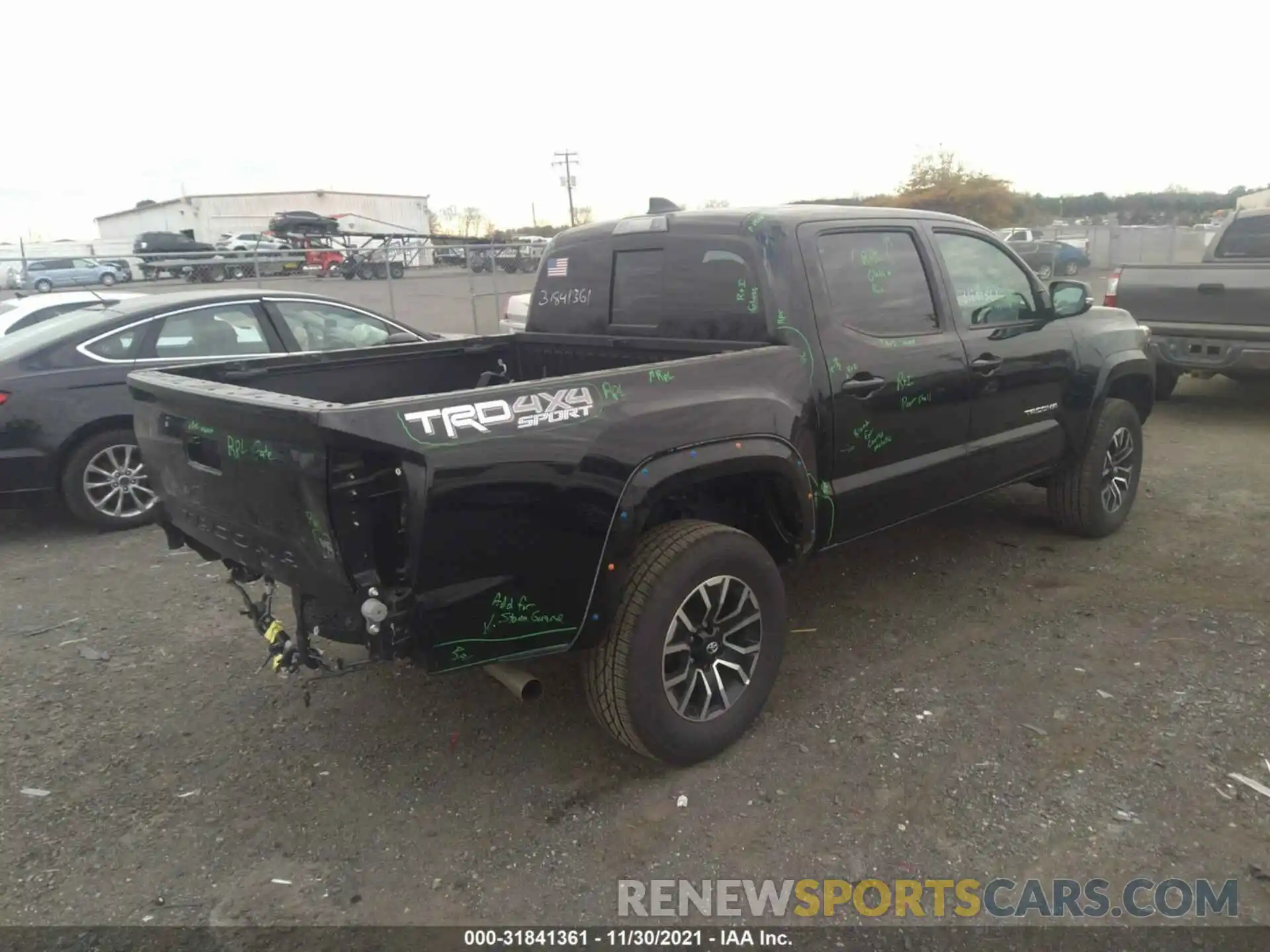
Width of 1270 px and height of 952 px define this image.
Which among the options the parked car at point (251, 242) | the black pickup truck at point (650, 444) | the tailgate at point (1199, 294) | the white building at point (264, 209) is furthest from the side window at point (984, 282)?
the white building at point (264, 209)

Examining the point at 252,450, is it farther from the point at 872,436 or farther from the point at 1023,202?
the point at 1023,202

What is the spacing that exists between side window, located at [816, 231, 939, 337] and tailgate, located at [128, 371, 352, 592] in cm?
217

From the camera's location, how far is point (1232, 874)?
8.76 feet

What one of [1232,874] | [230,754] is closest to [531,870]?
[230,754]

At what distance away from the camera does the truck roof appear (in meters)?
3.75

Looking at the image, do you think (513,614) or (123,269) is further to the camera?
(123,269)

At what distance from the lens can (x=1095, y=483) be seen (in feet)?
17.0

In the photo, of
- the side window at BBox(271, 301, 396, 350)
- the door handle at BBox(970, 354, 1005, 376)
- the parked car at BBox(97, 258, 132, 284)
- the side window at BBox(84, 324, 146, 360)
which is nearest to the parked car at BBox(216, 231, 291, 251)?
the parked car at BBox(97, 258, 132, 284)

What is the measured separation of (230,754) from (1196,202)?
66976 millimetres

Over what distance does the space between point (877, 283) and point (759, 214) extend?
640 millimetres

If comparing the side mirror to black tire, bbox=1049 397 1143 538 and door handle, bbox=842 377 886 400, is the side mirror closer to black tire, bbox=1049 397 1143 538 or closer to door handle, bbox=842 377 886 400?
black tire, bbox=1049 397 1143 538

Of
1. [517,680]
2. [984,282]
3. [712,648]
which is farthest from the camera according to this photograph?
[984,282]

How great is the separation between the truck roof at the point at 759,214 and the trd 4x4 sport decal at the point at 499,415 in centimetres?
132

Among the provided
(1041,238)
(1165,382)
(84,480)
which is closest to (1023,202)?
(1041,238)
